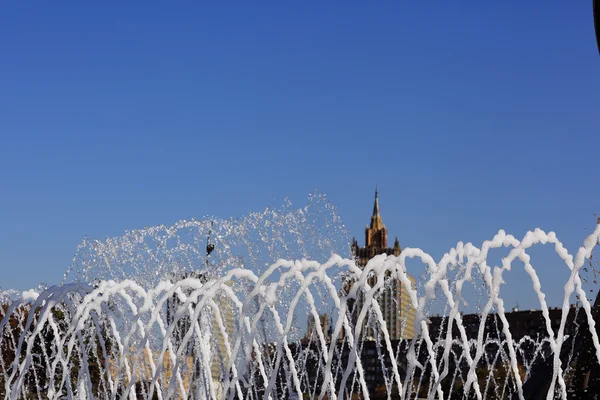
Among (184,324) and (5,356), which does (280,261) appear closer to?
(184,324)

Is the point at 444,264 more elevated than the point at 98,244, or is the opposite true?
the point at 98,244

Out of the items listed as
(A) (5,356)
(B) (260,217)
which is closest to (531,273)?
(B) (260,217)

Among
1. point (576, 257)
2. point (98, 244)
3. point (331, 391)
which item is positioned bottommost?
point (331, 391)

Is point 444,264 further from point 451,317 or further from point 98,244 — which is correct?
point 98,244

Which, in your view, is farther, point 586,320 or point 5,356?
point 5,356

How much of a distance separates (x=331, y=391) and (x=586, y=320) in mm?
2495

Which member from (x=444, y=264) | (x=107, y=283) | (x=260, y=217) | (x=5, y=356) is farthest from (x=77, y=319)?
(x=5, y=356)

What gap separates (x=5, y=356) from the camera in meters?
26.2

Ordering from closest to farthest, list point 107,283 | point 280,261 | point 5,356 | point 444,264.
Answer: point 444,264
point 280,261
point 107,283
point 5,356

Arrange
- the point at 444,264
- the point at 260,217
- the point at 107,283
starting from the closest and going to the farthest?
the point at 444,264 < the point at 107,283 < the point at 260,217

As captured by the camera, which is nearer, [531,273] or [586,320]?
[586,320]

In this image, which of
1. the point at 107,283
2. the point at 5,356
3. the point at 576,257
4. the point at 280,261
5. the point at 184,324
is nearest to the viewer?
the point at 576,257

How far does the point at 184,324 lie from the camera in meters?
16.9

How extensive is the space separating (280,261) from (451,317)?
Result: 1.83 metres
